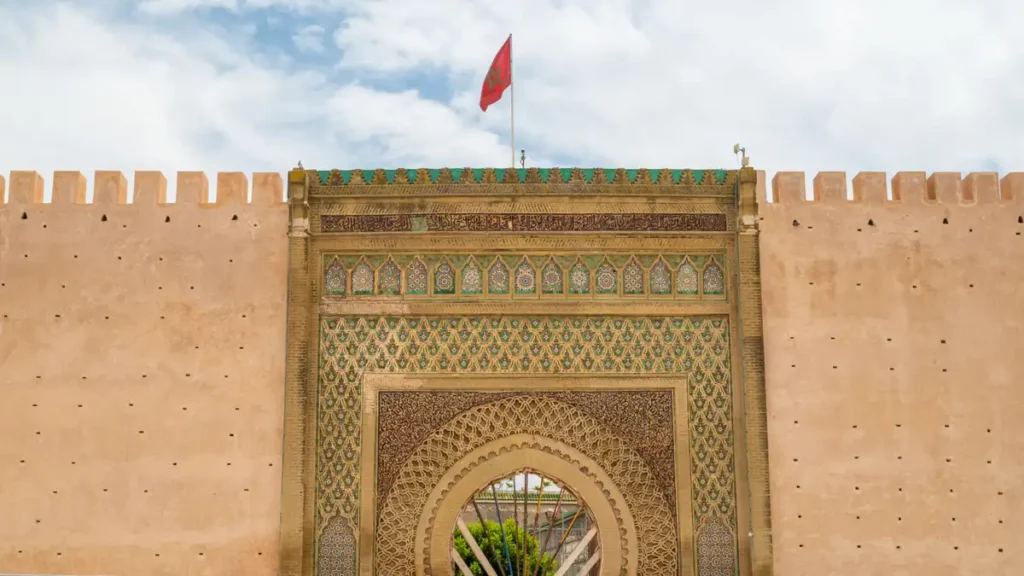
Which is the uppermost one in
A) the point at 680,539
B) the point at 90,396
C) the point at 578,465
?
the point at 90,396

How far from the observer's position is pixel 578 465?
21.7 ft

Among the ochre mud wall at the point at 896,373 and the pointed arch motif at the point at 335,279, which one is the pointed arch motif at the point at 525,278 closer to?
the pointed arch motif at the point at 335,279

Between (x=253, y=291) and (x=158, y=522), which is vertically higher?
(x=253, y=291)

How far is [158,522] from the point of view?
6.52 meters

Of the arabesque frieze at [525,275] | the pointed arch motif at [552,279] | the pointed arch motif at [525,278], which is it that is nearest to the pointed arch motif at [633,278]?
the arabesque frieze at [525,275]

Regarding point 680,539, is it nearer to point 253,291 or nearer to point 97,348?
point 253,291

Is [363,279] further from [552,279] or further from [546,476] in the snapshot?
[546,476]

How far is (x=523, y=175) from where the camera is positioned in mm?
6934

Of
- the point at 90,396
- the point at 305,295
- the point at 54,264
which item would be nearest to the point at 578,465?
the point at 305,295

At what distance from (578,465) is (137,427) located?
2974 millimetres

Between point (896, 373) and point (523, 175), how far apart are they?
2.89 metres

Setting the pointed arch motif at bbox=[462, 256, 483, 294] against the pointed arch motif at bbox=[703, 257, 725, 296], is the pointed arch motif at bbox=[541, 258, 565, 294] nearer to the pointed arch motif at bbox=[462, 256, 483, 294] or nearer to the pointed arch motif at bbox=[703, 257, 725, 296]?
the pointed arch motif at bbox=[462, 256, 483, 294]

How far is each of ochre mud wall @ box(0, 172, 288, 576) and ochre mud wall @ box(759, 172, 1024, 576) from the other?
3455 millimetres

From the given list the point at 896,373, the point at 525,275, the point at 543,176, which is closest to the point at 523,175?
the point at 543,176
